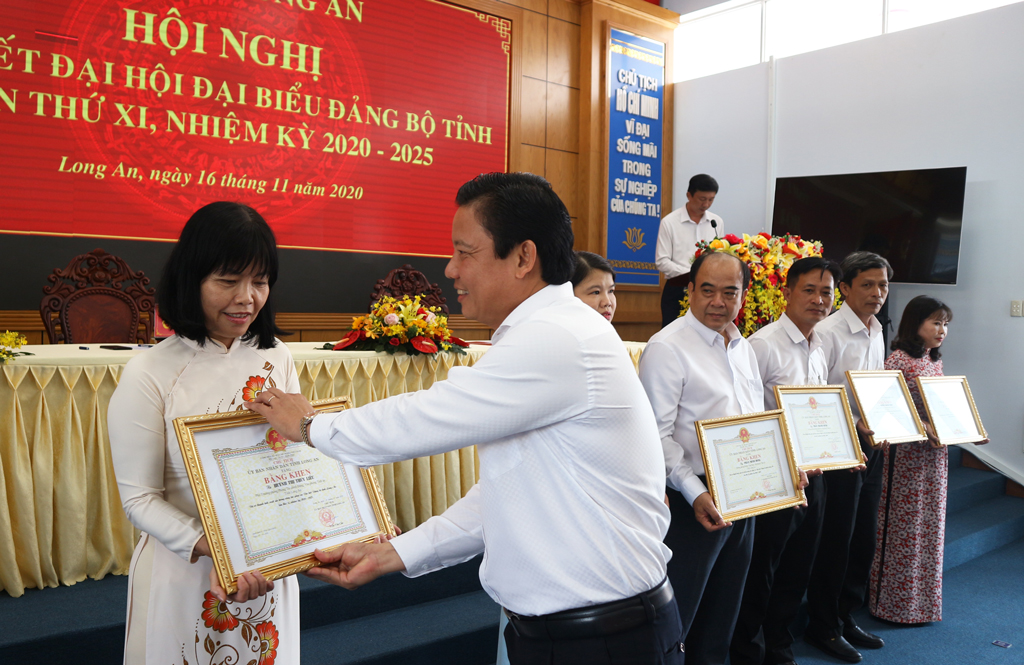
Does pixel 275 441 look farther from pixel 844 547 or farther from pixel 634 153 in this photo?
pixel 634 153

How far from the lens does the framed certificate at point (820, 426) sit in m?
2.67

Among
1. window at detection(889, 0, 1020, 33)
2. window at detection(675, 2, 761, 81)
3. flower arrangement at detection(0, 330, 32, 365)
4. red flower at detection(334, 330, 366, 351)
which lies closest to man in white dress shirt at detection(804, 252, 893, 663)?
red flower at detection(334, 330, 366, 351)

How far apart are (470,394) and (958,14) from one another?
6.35m

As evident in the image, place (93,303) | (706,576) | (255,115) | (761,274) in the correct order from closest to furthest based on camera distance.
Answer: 1. (706,576)
2. (761,274)
3. (93,303)
4. (255,115)

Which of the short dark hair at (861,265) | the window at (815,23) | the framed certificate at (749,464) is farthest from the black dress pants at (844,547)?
the window at (815,23)

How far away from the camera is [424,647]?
2582 millimetres

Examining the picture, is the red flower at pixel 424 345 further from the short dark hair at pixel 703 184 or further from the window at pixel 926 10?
the window at pixel 926 10

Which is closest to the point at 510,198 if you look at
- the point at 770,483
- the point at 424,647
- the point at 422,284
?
A: the point at 770,483

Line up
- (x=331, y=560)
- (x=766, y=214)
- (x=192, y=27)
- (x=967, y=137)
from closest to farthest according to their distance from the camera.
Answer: (x=331, y=560), (x=192, y=27), (x=967, y=137), (x=766, y=214)

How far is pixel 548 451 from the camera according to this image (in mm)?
1123

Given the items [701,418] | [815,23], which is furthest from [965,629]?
[815,23]

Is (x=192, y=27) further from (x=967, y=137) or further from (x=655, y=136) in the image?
(x=967, y=137)

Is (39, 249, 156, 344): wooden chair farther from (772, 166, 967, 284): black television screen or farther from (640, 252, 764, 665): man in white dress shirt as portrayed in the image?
(772, 166, 967, 284): black television screen

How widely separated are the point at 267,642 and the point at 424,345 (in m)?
1.99
